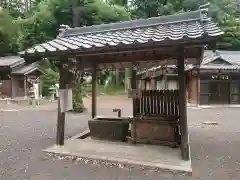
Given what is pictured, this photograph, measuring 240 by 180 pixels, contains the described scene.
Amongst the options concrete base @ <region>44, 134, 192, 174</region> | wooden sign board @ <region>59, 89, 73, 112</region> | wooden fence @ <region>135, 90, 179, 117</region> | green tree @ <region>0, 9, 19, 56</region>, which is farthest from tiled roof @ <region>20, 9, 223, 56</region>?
green tree @ <region>0, 9, 19, 56</region>

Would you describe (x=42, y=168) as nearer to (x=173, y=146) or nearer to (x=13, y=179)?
(x=13, y=179)

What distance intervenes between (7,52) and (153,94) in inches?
1039

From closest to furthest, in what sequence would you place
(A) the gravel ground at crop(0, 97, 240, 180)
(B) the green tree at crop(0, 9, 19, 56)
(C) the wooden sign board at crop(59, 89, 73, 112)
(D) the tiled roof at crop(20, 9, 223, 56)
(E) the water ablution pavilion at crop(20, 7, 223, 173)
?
(A) the gravel ground at crop(0, 97, 240, 180)
(D) the tiled roof at crop(20, 9, 223, 56)
(E) the water ablution pavilion at crop(20, 7, 223, 173)
(C) the wooden sign board at crop(59, 89, 73, 112)
(B) the green tree at crop(0, 9, 19, 56)

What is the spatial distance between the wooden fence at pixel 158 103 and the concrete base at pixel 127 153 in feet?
2.93

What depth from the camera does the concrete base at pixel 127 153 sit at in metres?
5.00

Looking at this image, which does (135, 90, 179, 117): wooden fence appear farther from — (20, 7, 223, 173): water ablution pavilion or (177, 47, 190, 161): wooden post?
(177, 47, 190, 161): wooden post

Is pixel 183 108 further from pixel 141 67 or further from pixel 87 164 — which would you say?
pixel 141 67

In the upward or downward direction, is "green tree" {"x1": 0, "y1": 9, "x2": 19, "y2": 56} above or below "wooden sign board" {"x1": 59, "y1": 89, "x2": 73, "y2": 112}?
above

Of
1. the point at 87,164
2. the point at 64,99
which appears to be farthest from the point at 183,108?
the point at 64,99

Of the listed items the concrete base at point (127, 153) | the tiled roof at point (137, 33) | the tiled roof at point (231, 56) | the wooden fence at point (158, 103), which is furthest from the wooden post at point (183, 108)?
the tiled roof at point (231, 56)

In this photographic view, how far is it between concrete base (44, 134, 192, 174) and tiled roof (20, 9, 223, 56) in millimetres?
2201

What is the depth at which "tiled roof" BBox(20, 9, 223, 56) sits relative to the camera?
4873 mm

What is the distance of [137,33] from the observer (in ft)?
19.7

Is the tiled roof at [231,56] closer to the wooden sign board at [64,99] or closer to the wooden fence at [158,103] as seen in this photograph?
the wooden fence at [158,103]
